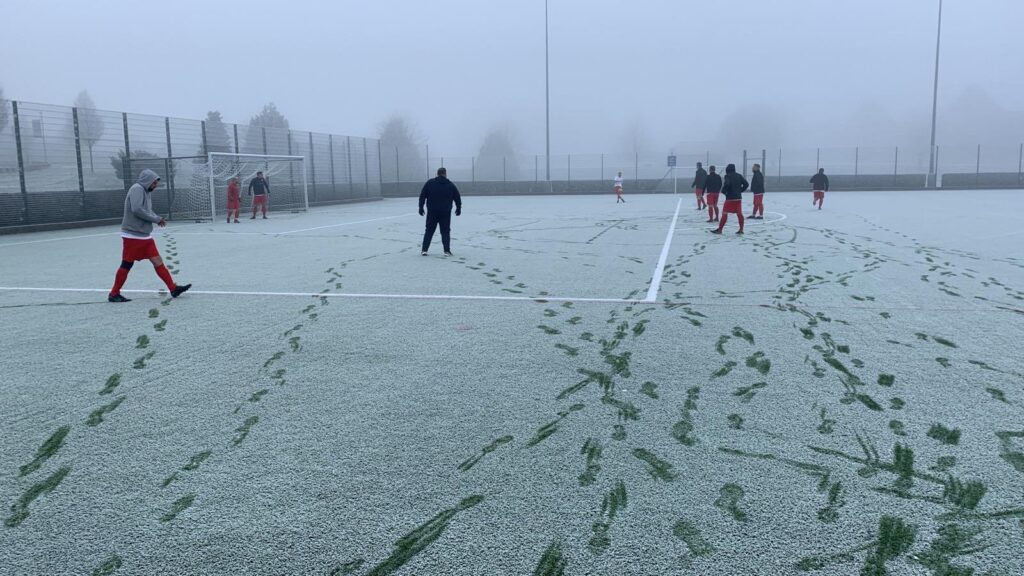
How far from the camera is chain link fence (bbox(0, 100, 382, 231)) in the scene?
1970cm

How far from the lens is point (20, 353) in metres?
6.32

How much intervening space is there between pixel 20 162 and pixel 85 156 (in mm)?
2081

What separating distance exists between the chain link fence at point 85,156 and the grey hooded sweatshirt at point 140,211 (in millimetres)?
13294

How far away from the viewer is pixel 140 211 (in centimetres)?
874

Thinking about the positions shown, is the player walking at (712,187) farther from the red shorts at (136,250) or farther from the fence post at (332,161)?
the fence post at (332,161)

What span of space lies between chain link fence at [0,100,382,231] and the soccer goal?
44 centimetres

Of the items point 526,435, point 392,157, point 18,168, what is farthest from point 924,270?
point 392,157

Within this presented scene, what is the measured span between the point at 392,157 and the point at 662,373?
46719mm

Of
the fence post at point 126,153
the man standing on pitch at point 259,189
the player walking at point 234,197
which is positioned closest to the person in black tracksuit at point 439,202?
the player walking at point 234,197

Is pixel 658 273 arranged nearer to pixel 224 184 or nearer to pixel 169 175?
pixel 169 175

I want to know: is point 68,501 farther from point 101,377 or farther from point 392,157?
point 392,157

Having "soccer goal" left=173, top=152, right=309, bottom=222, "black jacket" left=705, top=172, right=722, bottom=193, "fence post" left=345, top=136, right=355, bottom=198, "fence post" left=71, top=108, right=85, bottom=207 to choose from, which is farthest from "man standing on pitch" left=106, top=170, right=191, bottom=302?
"fence post" left=345, top=136, right=355, bottom=198

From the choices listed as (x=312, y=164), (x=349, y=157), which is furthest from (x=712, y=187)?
(x=349, y=157)

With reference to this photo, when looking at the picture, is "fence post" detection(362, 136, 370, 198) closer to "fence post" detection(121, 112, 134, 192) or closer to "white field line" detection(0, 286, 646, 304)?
"fence post" detection(121, 112, 134, 192)
